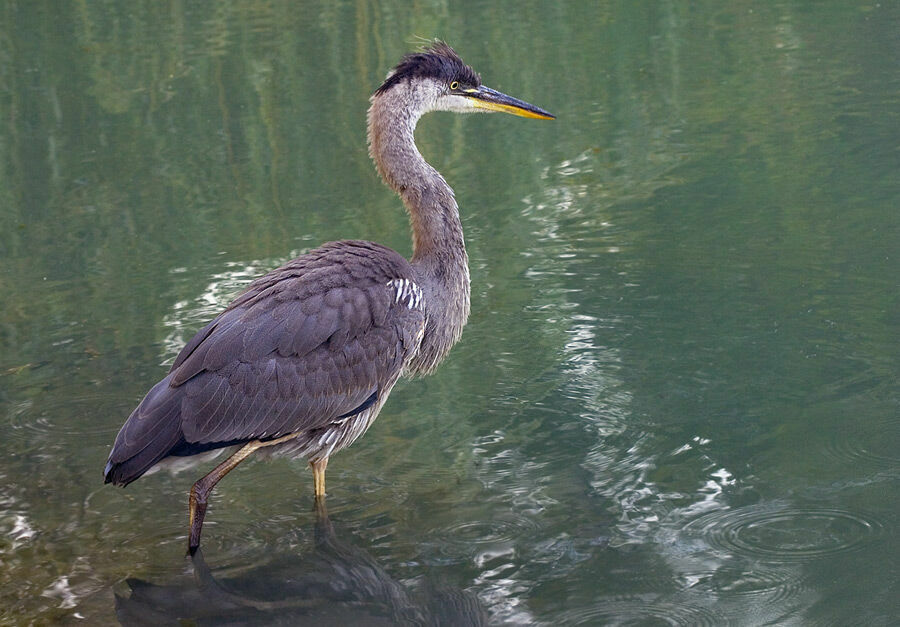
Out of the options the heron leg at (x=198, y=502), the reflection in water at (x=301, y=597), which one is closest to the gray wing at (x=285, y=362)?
the heron leg at (x=198, y=502)

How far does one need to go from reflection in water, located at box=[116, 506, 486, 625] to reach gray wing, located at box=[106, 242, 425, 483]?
1.65 ft

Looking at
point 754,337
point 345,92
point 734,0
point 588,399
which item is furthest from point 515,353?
point 734,0

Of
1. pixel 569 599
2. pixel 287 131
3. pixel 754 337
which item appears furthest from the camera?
pixel 287 131

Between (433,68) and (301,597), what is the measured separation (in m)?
2.72

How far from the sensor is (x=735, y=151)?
949 centimetres

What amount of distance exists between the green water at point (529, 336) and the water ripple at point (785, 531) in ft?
0.06

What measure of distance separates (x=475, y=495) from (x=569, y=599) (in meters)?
0.88

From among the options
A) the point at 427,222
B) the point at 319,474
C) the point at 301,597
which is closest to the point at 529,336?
the point at 427,222

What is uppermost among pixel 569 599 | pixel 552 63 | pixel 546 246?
pixel 552 63

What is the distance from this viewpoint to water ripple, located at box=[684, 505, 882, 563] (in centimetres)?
463

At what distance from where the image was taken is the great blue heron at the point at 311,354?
481cm

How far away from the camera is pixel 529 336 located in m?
6.73

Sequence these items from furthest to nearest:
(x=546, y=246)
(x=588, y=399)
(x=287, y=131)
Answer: (x=287, y=131), (x=546, y=246), (x=588, y=399)

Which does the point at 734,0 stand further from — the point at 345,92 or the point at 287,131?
the point at 287,131
